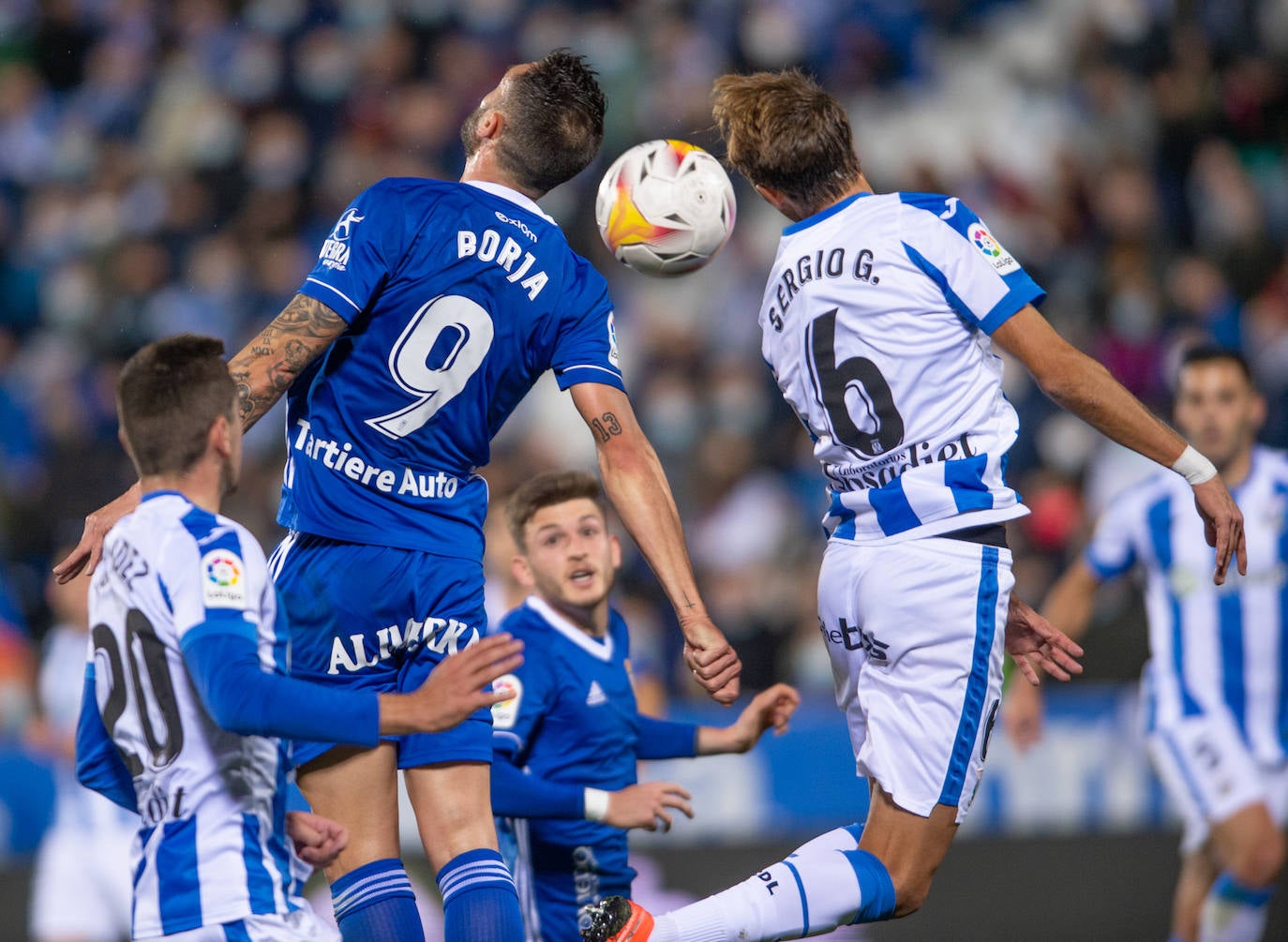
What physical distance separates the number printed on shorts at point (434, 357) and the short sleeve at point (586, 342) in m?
0.25

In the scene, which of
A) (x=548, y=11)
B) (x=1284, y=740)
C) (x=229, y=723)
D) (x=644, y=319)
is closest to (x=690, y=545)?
(x=644, y=319)

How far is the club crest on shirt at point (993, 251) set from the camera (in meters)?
3.90

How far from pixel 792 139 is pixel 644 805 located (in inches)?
79.1

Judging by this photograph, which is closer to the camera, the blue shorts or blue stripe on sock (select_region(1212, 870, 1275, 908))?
the blue shorts

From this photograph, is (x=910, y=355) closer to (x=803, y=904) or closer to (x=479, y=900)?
(x=803, y=904)

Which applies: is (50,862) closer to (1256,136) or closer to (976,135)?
(976,135)

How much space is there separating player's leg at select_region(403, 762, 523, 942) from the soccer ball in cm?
169

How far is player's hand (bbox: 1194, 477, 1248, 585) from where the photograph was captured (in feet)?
12.6

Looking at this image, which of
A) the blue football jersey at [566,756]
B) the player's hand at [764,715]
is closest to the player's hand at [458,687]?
the blue football jersey at [566,756]

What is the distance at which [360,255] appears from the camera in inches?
151

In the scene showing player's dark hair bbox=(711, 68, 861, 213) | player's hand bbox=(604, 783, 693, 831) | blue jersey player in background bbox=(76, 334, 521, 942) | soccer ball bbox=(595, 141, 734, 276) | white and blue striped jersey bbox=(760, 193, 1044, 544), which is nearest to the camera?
blue jersey player in background bbox=(76, 334, 521, 942)

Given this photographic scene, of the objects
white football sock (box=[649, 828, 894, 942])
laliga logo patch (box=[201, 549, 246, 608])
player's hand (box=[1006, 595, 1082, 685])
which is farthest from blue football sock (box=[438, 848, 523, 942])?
player's hand (box=[1006, 595, 1082, 685])

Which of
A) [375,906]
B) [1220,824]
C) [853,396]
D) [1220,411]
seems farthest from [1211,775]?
[375,906]

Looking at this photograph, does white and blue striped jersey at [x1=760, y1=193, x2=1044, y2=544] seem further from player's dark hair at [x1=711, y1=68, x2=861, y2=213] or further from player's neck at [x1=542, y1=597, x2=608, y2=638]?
player's neck at [x1=542, y1=597, x2=608, y2=638]
